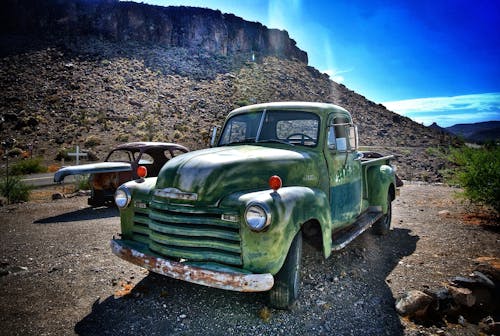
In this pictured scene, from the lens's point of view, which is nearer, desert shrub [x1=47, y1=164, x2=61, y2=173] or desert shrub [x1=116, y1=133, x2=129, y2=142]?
desert shrub [x1=47, y1=164, x2=61, y2=173]

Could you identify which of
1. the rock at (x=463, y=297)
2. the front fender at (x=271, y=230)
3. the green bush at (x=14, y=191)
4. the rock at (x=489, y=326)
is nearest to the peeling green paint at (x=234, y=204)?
the front fender at (x=271, y=230)

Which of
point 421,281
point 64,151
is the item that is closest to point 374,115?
point 64,151

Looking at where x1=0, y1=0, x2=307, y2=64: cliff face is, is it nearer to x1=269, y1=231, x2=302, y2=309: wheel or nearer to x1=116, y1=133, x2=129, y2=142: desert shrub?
x1=116, y1=133, x2=129, y2=142: desert shrub

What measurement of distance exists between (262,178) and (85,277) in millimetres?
2747

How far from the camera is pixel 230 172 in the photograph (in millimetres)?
3266

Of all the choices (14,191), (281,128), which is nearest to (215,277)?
(281,128)

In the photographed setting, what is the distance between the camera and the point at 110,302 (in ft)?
11.9

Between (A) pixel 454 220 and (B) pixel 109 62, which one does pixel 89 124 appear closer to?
(B) pixel 109 62

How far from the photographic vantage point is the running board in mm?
3975

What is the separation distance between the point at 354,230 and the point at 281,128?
1724 mm

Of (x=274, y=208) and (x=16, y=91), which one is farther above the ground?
(x=16, y=91)

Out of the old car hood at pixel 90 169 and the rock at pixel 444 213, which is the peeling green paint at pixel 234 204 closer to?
the old car hood at pixel 90 169

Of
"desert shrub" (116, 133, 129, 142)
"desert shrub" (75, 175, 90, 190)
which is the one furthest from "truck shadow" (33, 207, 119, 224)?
"desert shrub" (116, 133, 129, 142)

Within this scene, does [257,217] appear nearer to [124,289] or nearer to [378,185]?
[124,289]
